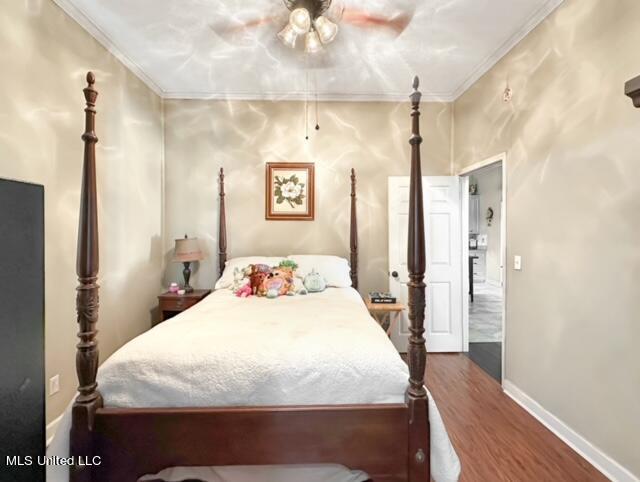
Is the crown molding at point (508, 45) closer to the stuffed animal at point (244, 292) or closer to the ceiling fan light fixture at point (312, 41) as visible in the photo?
the ceiling fan light fixture at point (312, 41)

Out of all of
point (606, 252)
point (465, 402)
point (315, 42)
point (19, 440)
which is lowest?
point (465, 402)

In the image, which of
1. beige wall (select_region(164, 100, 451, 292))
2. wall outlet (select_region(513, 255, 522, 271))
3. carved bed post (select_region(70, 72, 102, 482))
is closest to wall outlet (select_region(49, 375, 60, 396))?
carved bed post (select_region(70, 72, 102, 482))

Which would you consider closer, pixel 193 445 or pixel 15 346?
pixel 15 346

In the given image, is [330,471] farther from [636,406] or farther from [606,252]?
[606,252]

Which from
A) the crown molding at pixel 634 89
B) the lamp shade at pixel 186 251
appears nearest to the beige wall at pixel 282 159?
the lamp shade at pixel 186 251

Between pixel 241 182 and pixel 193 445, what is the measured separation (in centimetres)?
277

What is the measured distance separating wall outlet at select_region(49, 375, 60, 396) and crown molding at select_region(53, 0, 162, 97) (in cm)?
239

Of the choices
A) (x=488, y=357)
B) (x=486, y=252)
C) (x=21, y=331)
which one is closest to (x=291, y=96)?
(x=21, y=331)

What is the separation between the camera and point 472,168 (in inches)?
129

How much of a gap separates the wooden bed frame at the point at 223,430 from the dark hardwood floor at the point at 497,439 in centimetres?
74

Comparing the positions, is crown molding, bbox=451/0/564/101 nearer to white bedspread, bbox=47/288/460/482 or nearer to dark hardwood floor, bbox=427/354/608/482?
white bedspread, bbox=47/288/460/482

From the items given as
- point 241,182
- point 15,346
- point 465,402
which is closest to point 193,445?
point 15,346

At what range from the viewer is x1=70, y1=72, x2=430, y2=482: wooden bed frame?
52.4 inches

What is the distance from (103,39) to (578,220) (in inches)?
140
